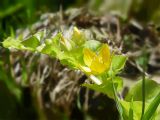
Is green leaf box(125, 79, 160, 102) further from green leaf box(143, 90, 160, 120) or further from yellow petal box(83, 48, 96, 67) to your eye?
yellow petal box(83, 48, 96, 67)

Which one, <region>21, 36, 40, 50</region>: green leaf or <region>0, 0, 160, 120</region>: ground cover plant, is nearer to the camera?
<region>21, 36, 40, 50</region>: green leaf

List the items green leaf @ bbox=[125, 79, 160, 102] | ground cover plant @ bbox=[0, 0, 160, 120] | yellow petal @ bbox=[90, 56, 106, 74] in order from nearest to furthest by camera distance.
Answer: yellow petal @ bbox=[90, 56, 106, 74] → green leaf @ bbox=[125, 79, 160, 102] → ground cover plant @ bbox=[0, 0, 160, 120]

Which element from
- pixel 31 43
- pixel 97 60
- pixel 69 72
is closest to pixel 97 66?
pixel 97 60

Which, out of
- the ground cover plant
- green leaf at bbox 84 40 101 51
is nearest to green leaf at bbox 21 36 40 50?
green leaf at bbox 84 40 101 51

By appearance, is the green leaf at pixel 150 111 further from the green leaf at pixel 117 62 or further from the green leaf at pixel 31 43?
the green leaf at pixel 31 43

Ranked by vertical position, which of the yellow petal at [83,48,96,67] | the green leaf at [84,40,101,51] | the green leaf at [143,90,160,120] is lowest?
the green leaf at [143,90,160,120]

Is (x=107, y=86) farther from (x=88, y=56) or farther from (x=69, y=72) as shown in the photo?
(x=69, y=72)

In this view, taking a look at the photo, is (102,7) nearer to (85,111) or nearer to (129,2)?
(129,2)
